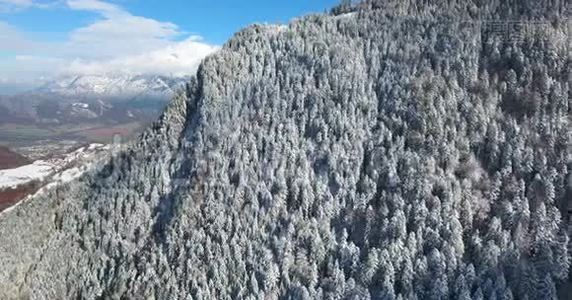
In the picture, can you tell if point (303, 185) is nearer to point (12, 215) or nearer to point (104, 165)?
point (104, 165)

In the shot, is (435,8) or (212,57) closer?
(212,57)

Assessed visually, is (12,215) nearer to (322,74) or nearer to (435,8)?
(322,74)

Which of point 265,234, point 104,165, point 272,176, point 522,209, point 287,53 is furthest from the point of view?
point 287,53

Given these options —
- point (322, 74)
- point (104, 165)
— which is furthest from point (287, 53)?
point (104, 165)

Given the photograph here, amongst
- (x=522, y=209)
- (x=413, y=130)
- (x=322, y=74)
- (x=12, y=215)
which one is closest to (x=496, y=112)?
(x=413, y=130)

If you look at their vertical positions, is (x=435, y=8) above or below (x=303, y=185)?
above

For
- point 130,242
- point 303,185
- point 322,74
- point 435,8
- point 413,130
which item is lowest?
point 130,242

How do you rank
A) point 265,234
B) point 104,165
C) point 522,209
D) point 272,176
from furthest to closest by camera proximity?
point 104,165 < point 272,176 < point 265,234 < point 522,209
